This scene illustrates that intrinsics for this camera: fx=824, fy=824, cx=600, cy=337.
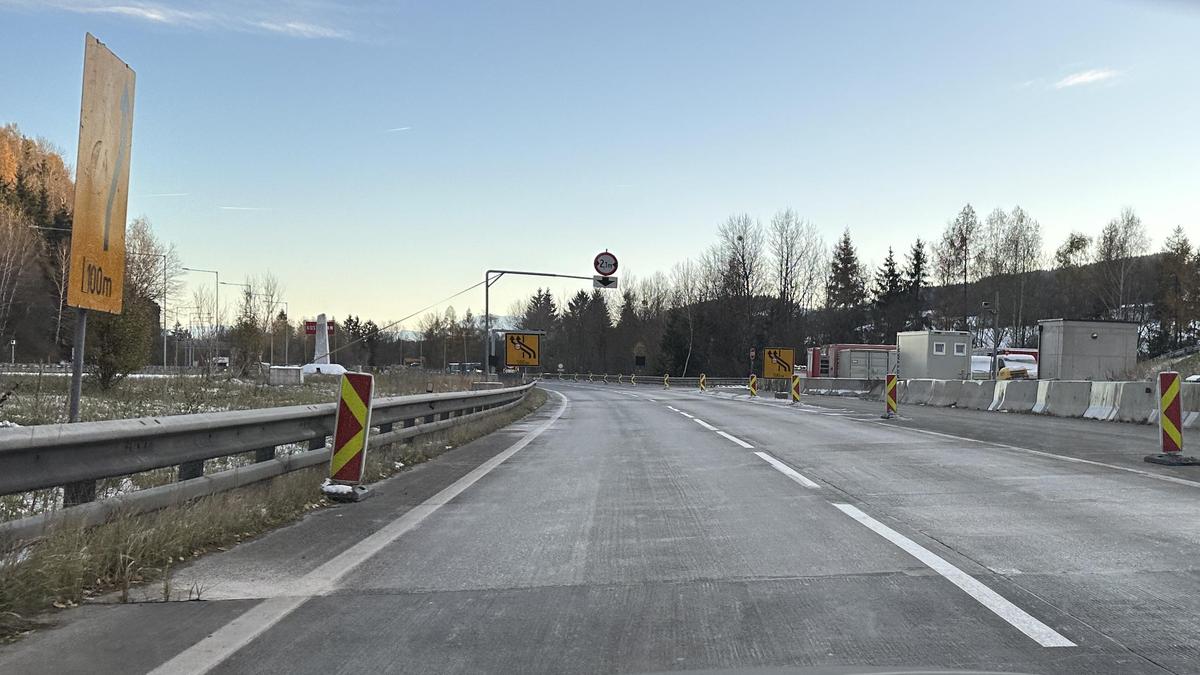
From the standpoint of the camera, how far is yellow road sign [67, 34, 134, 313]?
223 inches

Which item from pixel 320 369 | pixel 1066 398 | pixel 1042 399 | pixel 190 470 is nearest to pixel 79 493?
pixel 190 470

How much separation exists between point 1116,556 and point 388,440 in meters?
8.37

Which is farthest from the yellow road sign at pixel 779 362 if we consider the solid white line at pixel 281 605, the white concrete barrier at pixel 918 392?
the solid white line at pixel 281 605

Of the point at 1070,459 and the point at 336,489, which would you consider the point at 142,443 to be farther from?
the point at 1070,459

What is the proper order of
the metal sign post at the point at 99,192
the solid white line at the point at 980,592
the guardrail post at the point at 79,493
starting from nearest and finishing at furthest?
the solid white line at the point at 980,592
the guardrail post at the point at 79,493
the metal sign post at the point at 99,192

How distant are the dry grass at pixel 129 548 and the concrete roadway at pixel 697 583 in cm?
22

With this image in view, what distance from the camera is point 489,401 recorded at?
2117 centimetres

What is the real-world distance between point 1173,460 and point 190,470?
38.7 ft

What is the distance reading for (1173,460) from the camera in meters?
11.0

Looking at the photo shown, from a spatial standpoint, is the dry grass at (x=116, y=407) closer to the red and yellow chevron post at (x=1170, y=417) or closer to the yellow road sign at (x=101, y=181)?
the yellow road sign at (x=101, y=181)

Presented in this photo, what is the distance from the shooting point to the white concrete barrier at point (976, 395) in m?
26.4

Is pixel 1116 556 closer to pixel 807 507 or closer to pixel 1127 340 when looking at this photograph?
pixel 807 507

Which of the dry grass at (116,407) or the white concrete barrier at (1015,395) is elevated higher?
the white concrete barrier at (1015,395)

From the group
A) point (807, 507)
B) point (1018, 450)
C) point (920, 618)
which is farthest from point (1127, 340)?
point (920, 618)
